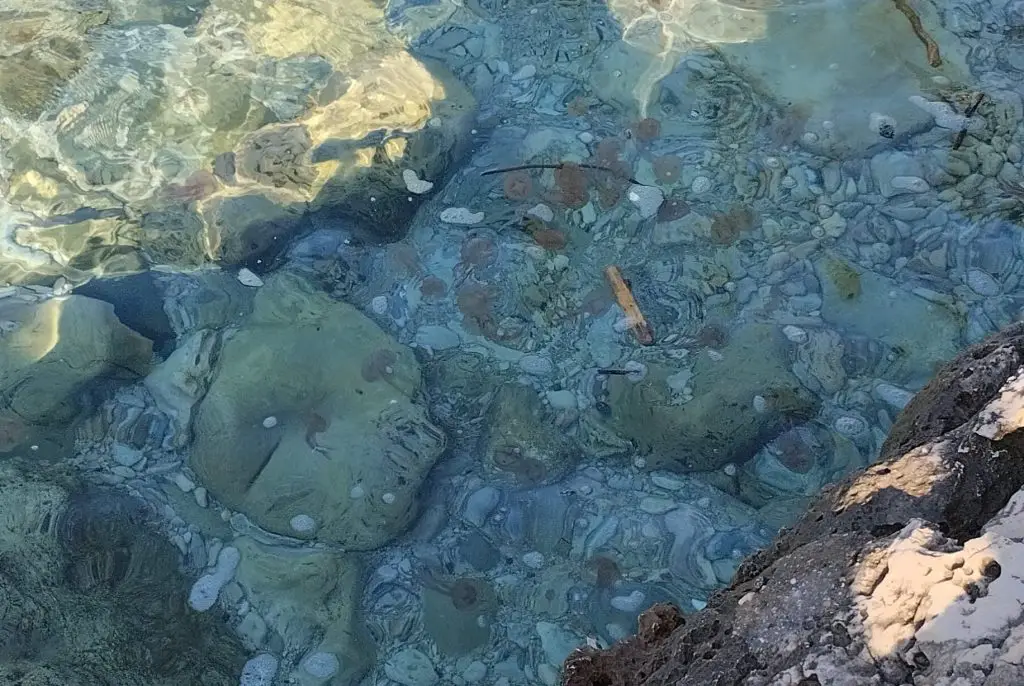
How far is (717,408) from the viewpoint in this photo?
3451 millimetres

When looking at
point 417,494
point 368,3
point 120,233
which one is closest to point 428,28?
point 368,3

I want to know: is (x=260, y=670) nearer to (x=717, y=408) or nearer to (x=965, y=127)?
(x=717, y=408)

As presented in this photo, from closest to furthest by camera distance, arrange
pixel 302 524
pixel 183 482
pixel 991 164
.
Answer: pixel 302 524 < pixel 183 482 < pixel 991 164

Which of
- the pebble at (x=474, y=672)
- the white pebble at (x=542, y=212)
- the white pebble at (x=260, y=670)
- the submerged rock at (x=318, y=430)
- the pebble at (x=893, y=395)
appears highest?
the white pebble at (x=542, y=212)

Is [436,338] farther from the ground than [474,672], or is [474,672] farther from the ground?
[436,338]

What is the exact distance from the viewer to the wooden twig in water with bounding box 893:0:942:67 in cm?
438

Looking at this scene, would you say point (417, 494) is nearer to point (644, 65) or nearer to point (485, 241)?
point (485, 241)

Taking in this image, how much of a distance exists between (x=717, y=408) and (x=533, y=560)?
3.45ft

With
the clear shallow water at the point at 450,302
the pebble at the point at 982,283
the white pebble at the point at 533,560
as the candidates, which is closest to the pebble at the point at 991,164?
the clear shallow water at the point at 450,302

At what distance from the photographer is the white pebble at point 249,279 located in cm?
398

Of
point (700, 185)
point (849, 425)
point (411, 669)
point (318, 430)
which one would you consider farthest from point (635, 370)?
point (411, 669)

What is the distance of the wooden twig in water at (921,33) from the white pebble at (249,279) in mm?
3889

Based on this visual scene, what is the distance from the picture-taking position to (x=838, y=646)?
1608 mm

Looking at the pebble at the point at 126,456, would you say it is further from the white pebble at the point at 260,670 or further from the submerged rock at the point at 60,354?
the white pebble at the point at 260,670
